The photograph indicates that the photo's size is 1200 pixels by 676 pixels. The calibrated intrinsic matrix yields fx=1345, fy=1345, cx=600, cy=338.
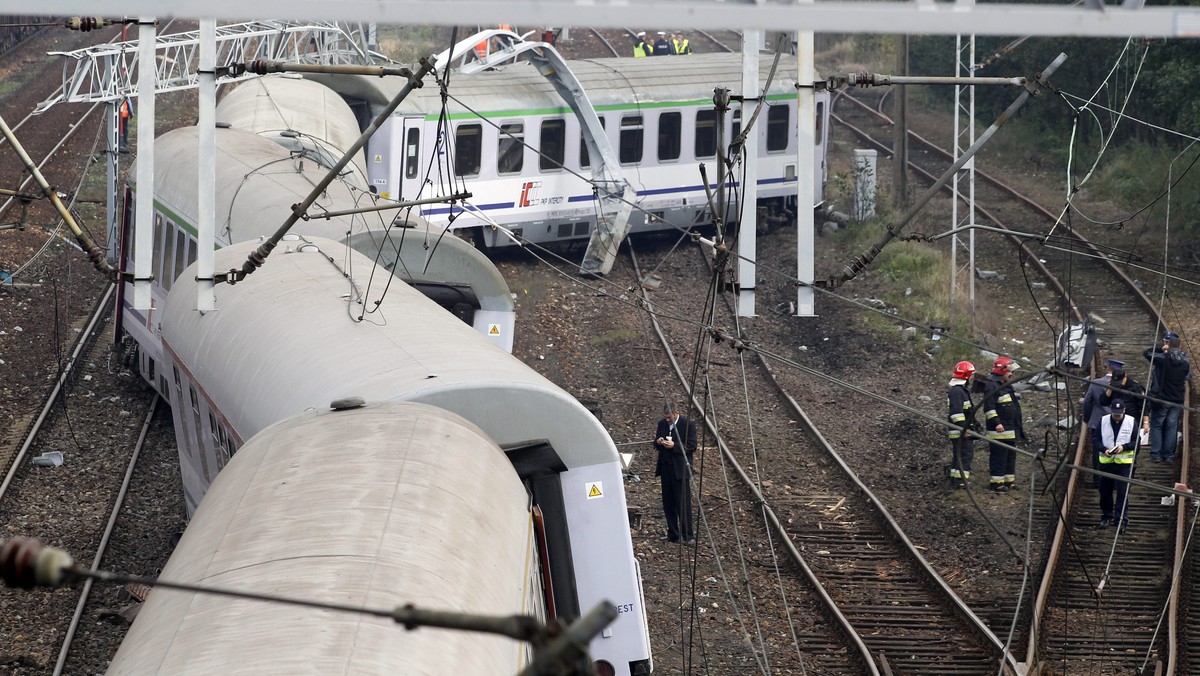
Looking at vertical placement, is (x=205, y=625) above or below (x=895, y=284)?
above

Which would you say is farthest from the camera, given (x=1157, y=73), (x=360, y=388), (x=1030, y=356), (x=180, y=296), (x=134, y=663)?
(x=1157, y=73)

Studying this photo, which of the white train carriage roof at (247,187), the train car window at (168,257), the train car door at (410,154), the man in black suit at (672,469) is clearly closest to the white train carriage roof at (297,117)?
the white train carriage roof at (247,187)

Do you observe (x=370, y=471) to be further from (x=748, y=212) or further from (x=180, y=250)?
(x=180, y=250)

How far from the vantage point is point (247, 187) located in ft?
45.7

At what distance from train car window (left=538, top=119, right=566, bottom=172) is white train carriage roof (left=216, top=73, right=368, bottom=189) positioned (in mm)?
3507

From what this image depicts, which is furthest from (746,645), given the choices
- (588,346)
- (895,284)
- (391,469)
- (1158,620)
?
(895,284)

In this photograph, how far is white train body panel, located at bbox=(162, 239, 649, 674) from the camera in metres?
7.42

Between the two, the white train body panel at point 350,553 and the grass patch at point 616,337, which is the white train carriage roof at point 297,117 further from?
the white train body panel at point 350,553

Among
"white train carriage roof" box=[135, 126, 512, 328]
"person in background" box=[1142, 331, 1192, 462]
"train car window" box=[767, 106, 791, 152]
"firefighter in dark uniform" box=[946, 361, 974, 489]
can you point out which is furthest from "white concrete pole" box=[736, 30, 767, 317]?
"train car window" box=[767, 106, 791, 152]

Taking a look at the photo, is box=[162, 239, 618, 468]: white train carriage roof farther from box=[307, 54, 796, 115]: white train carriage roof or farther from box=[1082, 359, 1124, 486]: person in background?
box=[307, 54, 796, 115]: white train carriage roof

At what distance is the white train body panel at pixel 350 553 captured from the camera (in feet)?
Answer: 15.2

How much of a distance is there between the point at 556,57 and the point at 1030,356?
359 inches

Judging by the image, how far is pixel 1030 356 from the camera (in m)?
19.6

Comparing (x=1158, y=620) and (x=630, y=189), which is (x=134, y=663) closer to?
(x=1158, y=620)
